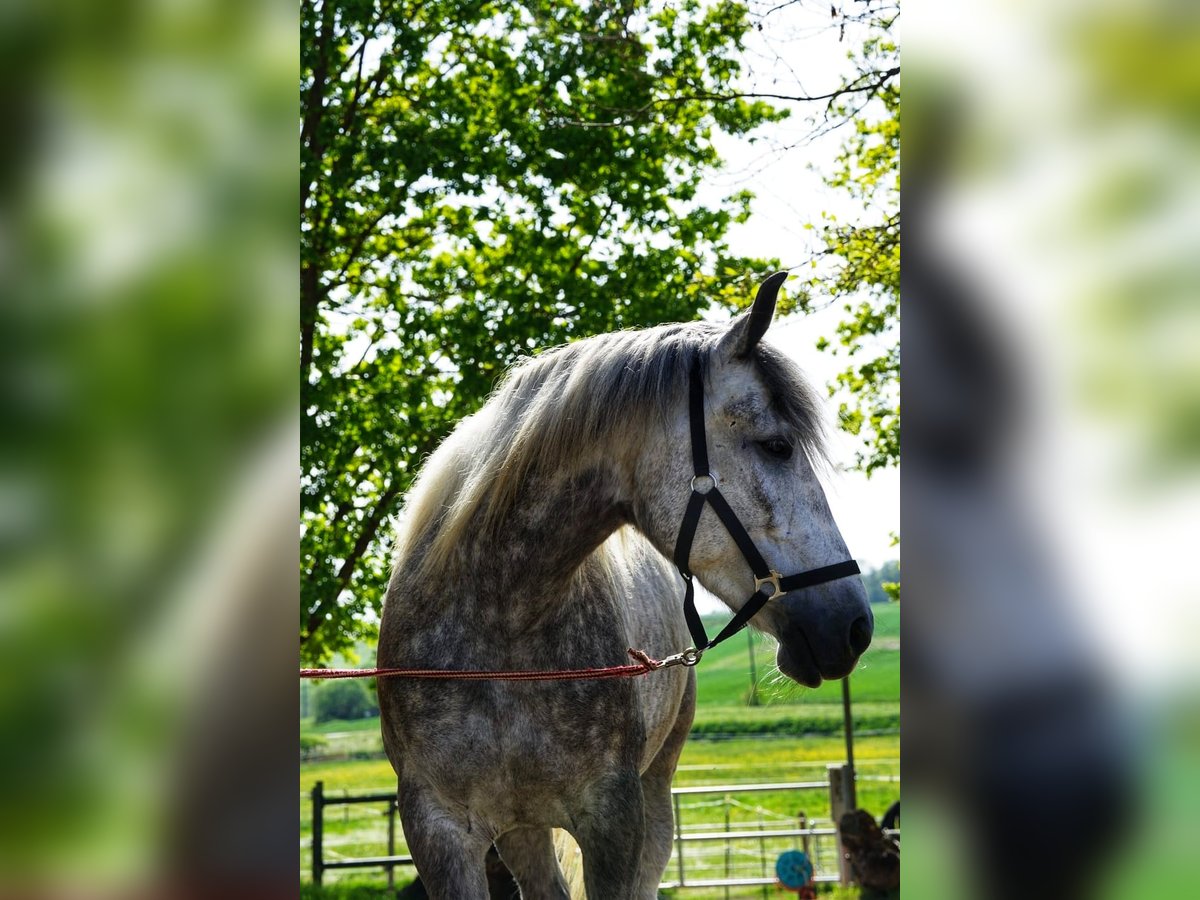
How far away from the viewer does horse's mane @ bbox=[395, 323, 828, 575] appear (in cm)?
305

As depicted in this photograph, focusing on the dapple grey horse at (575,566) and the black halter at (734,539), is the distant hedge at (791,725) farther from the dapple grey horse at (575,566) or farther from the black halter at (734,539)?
the black halter at (734,539)

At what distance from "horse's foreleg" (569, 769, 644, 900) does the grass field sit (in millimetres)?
8731

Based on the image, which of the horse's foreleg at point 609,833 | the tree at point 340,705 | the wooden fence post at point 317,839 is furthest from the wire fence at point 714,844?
the horse's foreleg at point 609,833

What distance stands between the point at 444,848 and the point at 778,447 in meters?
1.54

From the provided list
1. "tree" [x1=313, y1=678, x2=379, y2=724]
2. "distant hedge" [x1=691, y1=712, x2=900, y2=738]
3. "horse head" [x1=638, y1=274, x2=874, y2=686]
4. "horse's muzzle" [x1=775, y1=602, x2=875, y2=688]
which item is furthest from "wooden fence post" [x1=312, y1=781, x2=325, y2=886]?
"distant hedge" [x1=691, y1=712, x2=900, y2=738]

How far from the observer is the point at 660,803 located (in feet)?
16.4

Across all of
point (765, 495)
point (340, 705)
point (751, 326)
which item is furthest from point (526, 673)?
point (340, 705)

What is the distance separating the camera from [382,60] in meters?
10.3

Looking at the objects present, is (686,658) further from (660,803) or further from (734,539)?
(660,803)
